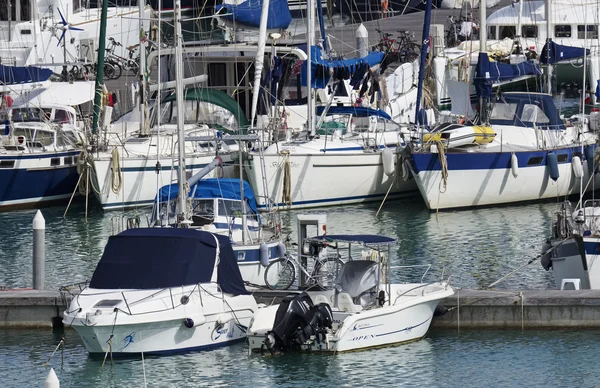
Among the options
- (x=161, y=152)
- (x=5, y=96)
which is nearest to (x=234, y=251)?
(x=161, y=152)

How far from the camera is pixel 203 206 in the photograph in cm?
2905

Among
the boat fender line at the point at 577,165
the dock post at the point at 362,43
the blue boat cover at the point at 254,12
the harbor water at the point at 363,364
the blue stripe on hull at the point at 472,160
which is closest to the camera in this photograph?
the harbor water at the point at 363,364

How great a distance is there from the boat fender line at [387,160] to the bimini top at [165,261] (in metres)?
15.5

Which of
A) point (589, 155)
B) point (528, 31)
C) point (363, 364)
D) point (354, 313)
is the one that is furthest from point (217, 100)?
point (528, 31)

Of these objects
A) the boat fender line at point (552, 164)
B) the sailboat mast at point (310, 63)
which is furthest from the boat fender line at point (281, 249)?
→ the boat fender line at point (552, 164)

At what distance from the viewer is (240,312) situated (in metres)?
24.1

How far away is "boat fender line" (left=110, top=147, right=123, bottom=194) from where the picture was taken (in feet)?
127

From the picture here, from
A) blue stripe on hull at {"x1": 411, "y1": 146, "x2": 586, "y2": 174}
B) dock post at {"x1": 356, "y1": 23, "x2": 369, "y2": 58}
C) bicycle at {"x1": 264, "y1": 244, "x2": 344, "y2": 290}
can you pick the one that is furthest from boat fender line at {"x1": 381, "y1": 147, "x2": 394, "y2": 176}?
dock post at {"x1": 356, "y1": 23, "x2": 369, "y2": 58}

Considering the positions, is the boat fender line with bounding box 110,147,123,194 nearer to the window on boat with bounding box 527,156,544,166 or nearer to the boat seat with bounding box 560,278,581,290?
the window on boat with bounding box 527,156,544,166

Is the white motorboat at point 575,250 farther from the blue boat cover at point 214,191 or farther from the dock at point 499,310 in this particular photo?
the blue boat cover at point 214,191

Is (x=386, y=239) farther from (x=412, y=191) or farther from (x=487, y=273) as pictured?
(x=412, y=191)

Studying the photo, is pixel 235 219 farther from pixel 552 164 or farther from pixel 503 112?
pixel 503 112

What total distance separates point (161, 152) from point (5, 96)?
21.1 feet

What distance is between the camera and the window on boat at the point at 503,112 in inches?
1583
